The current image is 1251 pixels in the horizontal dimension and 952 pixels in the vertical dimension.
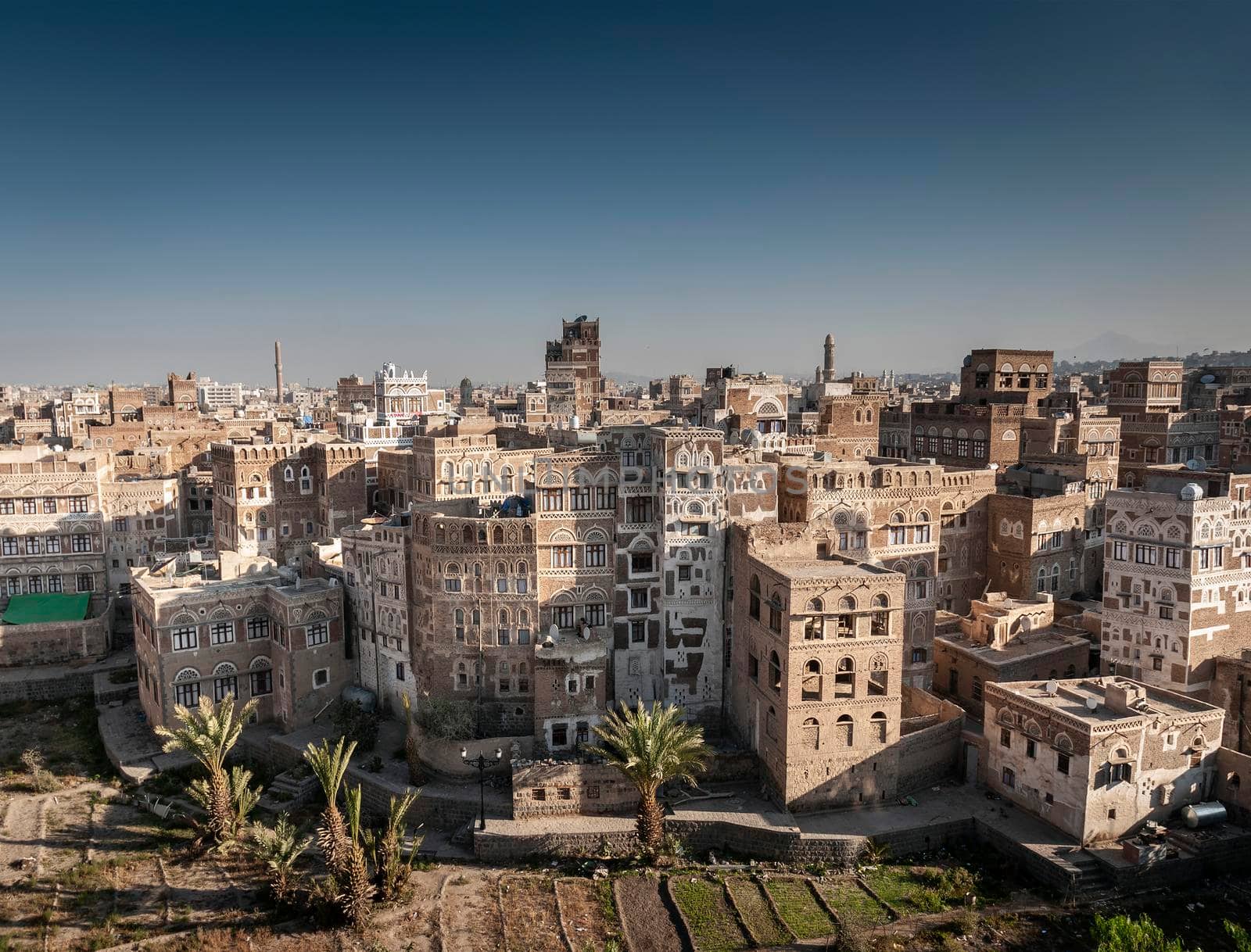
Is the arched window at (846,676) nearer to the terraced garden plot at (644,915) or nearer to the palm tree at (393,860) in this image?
the terraced garden plot at (644,915)

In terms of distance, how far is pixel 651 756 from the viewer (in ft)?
142

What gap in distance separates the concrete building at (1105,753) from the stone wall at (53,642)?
209 ft

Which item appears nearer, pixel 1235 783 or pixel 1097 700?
pixel 1097 700

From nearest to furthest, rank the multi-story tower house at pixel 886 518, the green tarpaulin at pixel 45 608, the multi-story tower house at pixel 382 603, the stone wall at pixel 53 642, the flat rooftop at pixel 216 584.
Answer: the multi-story tower house at pixel 382 603 < the multi-story tower house at pixel 886 518 < the flat rooftop at pixel 216 584 < the stone wall at pixel 53 642 < the green tarpaulin at pixel 45 608

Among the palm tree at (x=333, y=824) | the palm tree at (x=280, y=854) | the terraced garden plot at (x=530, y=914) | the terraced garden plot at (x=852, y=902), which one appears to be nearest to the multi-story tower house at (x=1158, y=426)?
the terraced garden plot at (x=852, y=902)

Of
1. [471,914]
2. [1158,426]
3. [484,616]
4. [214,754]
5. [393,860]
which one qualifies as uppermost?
[1158,426]

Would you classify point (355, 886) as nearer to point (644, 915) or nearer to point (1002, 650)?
point (644, 915)

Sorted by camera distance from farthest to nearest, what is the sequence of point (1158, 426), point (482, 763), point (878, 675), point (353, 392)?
point (353, 392)
point (1158, 426)
point (482, 763)
point (878, 675)

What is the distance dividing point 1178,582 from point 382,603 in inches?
1789

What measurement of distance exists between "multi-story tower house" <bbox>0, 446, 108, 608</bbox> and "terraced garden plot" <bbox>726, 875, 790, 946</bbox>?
58.8m

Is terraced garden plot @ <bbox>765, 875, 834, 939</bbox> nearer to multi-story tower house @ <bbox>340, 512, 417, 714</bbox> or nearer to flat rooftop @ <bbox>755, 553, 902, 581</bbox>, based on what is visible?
flat rooftop @ <bbox>755, 553, 902, 581</bbox>

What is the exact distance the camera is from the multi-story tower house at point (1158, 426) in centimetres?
8444

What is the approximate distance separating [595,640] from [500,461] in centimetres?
1979

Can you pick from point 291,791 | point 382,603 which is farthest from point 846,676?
point 291,791
